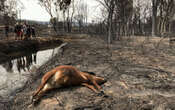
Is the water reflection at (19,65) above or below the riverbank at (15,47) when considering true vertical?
below

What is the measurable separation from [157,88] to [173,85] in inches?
22.7

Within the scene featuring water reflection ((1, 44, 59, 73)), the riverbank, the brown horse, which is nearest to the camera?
the brown horse

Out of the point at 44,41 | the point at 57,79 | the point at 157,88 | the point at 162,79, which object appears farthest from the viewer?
the point at 44,41

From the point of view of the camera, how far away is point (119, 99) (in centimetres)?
→ 383

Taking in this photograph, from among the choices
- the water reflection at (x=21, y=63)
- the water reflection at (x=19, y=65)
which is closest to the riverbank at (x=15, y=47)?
the water reflection at (x=21, y=63)

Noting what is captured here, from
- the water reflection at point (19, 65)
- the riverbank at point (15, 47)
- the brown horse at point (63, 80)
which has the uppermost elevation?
the riverbank at point (15, 47)

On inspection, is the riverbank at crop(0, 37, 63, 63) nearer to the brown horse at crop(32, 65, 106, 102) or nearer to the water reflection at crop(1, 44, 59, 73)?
the water reflection at crop(1, 44, 59, 73)

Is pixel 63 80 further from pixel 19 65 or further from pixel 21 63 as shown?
pixel 21 63

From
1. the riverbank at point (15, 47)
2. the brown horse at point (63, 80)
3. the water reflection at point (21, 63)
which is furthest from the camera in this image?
the riverbank at point (15, 47)

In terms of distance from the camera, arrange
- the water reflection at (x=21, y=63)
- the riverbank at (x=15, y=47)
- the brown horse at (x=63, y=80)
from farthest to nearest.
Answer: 1. the riverbank at (x=15, y=47)
2. the water reflection at (x=21, y=63)
3. the brown horse at (x=63, y=80)

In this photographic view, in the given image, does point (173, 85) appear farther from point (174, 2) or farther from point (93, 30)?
point (93, 30)

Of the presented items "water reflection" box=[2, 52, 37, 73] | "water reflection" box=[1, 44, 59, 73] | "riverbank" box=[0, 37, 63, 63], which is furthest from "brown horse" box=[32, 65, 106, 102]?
"riverbank" box=[0, 37, 63, 63]

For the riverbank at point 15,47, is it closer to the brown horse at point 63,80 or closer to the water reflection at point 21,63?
the water reflection at point 21,63

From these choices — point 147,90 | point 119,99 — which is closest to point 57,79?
point 119,99
